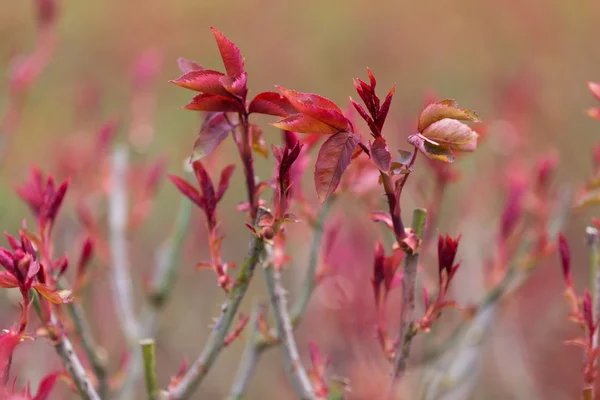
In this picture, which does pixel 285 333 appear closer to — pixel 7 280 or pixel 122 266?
pixel 7 280

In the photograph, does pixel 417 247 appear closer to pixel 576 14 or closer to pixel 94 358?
pixel 94 358

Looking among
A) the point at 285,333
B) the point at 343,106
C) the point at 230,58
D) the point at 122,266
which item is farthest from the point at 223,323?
the point at 343,106

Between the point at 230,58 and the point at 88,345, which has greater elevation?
the point at 230,58

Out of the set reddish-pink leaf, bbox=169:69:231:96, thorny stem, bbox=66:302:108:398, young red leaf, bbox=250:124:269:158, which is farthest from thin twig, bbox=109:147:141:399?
reddish-pink leaf, bbox=169:69:231:96

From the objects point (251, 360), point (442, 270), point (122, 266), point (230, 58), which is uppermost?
point (230, 58)

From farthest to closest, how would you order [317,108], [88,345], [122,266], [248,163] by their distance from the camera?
[122,266] → [88,345] → [248,163] → [317,108]

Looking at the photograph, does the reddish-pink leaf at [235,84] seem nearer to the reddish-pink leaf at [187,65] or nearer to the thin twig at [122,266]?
the reddish-pink leaf at [187,65]
